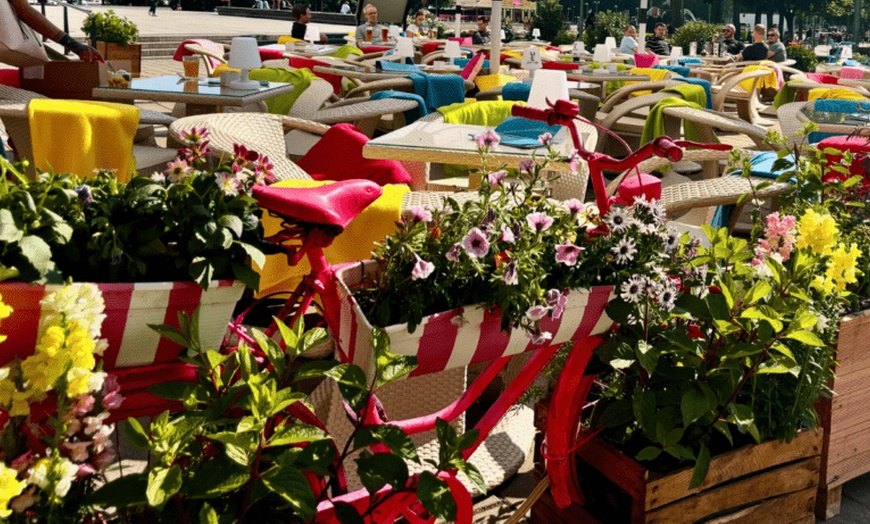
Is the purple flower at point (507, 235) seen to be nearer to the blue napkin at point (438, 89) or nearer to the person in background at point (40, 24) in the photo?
the person in background at point (40, 24)

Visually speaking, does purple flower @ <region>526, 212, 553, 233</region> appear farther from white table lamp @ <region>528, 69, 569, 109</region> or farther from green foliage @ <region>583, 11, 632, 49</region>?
green foliage @ <region>583, 11, 632, 49</region>

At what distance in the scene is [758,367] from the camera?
2012mm

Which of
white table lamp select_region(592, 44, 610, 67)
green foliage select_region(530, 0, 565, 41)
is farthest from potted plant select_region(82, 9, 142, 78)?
green foliage select_region(530, 0, 565, 41)

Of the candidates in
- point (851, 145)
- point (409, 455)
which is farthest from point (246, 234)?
point (851, 145)

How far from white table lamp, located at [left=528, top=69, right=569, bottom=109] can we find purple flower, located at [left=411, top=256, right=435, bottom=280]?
2.49 metres

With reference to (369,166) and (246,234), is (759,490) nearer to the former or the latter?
(246,234)

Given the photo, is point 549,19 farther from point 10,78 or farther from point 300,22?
point 10,78

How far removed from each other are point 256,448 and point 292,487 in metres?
0.07

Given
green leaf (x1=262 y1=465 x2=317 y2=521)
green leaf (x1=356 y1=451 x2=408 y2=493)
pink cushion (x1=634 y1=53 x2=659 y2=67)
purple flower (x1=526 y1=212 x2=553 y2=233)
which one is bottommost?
green leaf (x1=356 y1=451 x2=408 y2=493)

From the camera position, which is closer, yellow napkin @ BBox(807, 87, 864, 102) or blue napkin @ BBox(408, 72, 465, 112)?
blue napkin @ BBox(408, 72, 465, 112)

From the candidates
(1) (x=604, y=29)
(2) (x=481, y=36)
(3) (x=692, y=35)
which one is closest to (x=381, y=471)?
(2) (x=481, y=36)

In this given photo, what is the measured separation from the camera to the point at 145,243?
1.47 m

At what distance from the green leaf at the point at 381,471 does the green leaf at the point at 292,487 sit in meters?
0.12

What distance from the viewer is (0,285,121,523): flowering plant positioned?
1.22 meters
